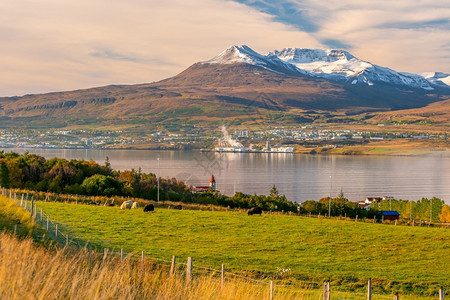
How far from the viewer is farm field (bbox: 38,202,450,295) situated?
17.3 m

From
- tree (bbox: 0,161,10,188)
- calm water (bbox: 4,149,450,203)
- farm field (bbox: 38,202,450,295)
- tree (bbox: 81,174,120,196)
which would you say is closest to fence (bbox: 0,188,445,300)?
farm field (bbox: 38,202,450,295)

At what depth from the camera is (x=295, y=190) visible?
306 ft

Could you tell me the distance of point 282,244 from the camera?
22938 millimetres

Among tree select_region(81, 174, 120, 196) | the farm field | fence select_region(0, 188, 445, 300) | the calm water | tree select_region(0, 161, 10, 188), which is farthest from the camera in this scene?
the calm water

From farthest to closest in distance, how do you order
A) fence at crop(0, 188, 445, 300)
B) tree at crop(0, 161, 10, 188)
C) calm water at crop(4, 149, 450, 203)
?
1. calm water at crop(4, 149, 450, 203)
2. tree at crop(0, 161, 10, 188)
3. fence at crop(0, 188, 445, 300)

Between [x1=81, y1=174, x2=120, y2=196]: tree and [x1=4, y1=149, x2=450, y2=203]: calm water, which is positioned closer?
[x1=81, y1=174, x2=120, y2=196]: tree

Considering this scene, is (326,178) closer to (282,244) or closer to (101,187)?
(101,187)

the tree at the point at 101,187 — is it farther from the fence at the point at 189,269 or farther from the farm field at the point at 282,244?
the fence at the point at 189,269

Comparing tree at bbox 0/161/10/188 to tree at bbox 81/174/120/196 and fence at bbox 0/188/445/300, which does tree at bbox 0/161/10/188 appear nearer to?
tree at bbox 81/174/120/196

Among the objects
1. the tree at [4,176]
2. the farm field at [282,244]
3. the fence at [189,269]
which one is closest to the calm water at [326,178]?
the tree at [4,176]

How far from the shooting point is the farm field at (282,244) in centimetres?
1731

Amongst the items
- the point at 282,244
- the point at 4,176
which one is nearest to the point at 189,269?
the point at 282,244

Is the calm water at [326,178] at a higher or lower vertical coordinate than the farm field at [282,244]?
lower

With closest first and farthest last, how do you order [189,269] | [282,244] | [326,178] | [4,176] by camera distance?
[189,269]
[282,244]
[4,176]
[326,178]
